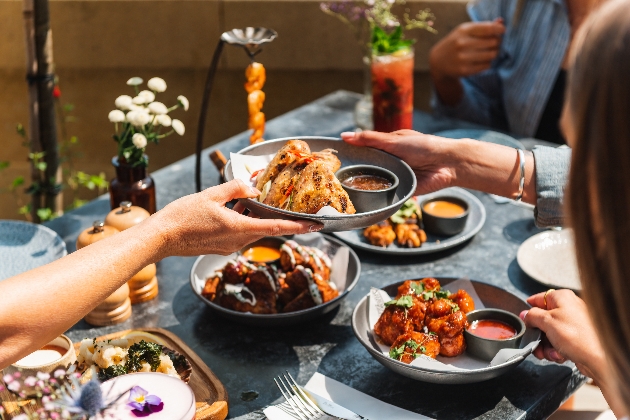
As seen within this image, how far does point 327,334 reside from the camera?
1.95 meters

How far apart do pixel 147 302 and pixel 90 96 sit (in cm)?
299

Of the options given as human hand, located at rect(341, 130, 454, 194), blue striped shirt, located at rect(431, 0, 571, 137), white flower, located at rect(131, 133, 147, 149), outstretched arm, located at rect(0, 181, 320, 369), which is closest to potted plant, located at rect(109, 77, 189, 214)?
white flower, located at rect(131, 133, 147, 149)

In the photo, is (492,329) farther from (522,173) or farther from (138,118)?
(138,118)

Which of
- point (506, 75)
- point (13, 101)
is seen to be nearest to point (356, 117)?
point (506, 75)

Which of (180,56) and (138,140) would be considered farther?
(180,56)

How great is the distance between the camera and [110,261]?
1.51 metres

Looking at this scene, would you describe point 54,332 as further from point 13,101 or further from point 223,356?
point 13,101

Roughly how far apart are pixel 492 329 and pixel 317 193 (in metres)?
0.58

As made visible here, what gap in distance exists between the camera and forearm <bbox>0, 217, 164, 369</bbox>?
1.39m

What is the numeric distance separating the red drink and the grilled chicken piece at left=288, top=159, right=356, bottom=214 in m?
1.16

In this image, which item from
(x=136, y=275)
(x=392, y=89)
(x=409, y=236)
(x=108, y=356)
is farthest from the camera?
(x=392, y=89)

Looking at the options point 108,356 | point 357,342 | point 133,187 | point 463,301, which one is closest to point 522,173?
point 463,301

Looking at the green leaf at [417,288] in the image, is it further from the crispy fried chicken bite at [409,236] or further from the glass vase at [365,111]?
the glass vase at [365,111]

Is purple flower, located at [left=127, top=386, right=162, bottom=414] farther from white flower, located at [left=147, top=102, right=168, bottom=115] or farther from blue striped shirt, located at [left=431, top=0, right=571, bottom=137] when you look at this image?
blue striped shirt, located at [left=431, top=0, right=571, bottom=137]
